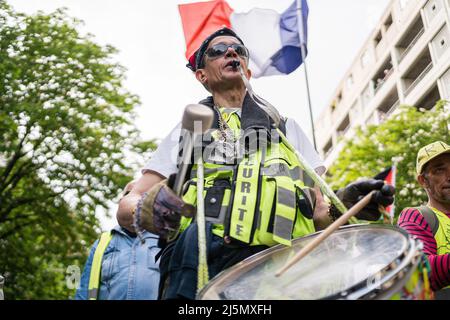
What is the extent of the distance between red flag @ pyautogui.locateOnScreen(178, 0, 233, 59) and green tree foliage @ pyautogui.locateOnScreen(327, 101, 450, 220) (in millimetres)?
10394

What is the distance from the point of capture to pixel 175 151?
2.38 metres

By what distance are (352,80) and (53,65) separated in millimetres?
27704

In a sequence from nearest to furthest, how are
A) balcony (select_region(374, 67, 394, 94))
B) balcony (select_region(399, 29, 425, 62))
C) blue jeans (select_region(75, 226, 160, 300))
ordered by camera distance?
→ 1. blue jeans (select_region(75, 226, 160, 300))
2. balcony (select_region(399, 29, 425, 62))
3. balcony (select_region(374, 67, 394, 94))

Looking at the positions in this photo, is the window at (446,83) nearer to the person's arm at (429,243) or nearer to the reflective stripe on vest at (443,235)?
the reflective stripe on vest at (443,235)

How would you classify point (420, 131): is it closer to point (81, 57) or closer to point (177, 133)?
point (81, 57)

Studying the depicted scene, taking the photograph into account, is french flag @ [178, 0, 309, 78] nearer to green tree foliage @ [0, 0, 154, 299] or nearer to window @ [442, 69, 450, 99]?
green tree foliage @ [0, 0, 154, 299]

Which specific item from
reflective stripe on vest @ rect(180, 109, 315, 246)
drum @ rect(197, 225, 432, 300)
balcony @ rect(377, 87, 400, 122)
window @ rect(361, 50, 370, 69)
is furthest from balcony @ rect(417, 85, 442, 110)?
drum @ rect(197, 225, 432, 300)

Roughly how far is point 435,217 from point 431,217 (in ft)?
0.10

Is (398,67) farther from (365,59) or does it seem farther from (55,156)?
(55,156)

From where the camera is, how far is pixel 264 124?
2268mm

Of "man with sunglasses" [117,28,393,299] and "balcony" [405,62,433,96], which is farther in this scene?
"balcony" [405,62,433,96]

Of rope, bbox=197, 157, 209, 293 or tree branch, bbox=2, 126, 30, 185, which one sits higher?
tree branch, bbox=2, 126, 30, 185

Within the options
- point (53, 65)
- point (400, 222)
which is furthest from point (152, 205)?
point (53, 65)

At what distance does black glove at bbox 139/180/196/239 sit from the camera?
1.70 metres
